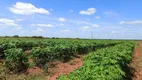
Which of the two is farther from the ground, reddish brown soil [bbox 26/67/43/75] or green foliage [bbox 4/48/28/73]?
green foliage [bbox 4/48/28/73]

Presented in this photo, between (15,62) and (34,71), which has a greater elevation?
(15,62)

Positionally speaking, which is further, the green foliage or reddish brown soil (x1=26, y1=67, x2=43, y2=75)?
the green foliage

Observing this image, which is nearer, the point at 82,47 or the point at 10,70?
the point at 10,70

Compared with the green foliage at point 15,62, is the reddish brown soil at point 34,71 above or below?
below

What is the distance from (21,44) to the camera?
23297mm

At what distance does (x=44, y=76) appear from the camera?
13.2 meters

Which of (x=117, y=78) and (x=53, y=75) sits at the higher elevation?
(x=117, y=78)

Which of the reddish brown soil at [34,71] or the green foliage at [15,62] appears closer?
the reddish brown soil at [34,71]

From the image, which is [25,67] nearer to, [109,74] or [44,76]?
[44,76]

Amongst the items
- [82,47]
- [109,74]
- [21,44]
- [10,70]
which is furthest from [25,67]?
[82,47]

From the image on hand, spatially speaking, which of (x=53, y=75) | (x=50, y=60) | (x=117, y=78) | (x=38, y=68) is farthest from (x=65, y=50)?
(x=117, y=78)

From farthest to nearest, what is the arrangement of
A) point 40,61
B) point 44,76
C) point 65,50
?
point 65,50 < point 40,61 < point 44,76

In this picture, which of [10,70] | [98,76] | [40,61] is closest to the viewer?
[98,76]

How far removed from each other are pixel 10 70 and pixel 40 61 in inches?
84.5
